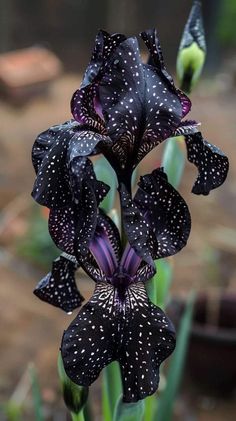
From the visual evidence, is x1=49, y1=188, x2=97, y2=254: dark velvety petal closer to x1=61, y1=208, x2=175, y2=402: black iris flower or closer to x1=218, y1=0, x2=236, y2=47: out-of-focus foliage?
x1=61, y1=208, x2=175, y2=402: black iris flower

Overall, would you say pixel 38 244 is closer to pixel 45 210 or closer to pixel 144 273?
pixel 45 210

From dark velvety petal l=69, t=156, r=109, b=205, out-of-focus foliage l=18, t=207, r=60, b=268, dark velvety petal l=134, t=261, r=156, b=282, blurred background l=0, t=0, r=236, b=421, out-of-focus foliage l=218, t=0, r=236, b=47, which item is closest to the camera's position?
dark velvety petal l=69, t=156, r=109, b=205

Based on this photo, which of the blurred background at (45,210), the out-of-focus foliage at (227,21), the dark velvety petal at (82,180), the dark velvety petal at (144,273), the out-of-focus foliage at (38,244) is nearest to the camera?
the dark velvety petal at (82,180)

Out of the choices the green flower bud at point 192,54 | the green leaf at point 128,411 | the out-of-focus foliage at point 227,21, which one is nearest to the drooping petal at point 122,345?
the green leaf at point 128,411

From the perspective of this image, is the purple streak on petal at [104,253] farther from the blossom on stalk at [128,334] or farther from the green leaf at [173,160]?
the green leaf at [173,160]

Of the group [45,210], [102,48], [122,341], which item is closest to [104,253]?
[122,341]

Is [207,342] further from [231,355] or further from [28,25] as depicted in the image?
[28,25]

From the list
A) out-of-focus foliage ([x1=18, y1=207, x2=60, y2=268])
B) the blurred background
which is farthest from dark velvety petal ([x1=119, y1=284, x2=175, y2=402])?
out-of-focus foliage ([x1=18, y1=207, x2=60, y2=268])
